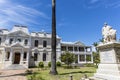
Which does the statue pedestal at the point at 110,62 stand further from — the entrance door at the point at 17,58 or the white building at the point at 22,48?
the entrance door at the point at 17,58

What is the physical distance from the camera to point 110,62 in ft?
26.5

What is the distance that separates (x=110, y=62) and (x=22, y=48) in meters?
25.8

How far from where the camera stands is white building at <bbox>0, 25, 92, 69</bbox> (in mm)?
29069

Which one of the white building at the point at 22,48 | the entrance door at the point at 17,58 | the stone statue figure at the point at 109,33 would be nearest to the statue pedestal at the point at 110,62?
the stone statue figure at the point at 109,33

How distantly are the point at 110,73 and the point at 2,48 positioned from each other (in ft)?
96.1

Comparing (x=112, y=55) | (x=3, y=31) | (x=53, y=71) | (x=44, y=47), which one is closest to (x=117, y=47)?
(x=112, y=55)

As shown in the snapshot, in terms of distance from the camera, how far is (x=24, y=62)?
29.8 metres

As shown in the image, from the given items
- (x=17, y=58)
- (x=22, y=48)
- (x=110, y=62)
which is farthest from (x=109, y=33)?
(x=17, y=58)

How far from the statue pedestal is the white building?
23.3m

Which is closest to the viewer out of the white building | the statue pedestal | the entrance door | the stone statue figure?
the statue pedestal

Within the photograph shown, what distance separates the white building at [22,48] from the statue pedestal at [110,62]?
76.3 ft

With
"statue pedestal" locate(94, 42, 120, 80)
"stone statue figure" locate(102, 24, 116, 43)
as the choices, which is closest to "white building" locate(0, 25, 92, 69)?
"statue pedestal" locate(94, 42, 120, 80)

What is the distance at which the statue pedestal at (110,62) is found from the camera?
7.50m

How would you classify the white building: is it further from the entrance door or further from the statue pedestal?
the statue pedestal
